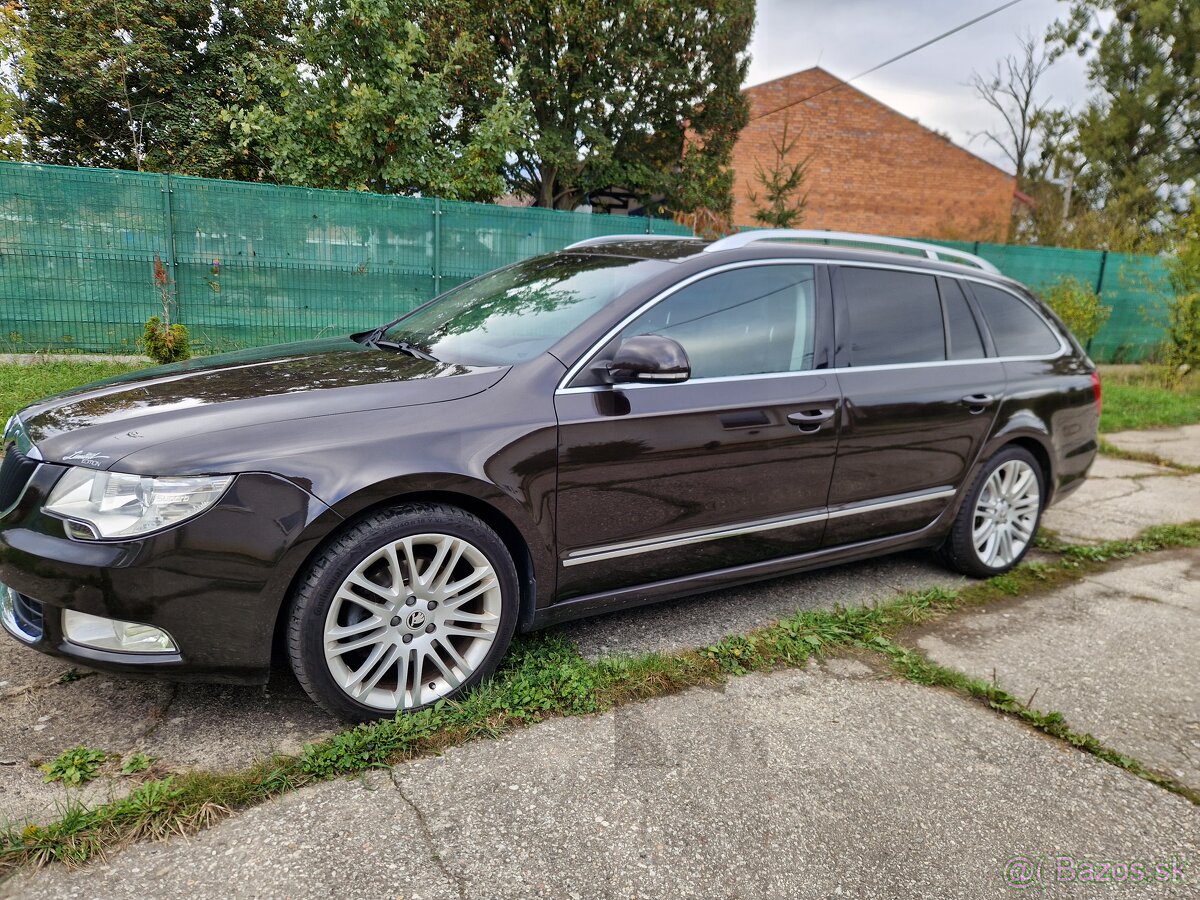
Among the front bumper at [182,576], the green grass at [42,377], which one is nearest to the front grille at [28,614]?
the front bumper at [182,576]

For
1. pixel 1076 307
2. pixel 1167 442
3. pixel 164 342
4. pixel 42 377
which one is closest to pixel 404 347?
pixel 164 342

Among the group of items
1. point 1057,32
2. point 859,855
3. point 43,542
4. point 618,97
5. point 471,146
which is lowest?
point 859,855

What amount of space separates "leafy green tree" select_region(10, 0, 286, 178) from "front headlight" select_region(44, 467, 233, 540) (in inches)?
579

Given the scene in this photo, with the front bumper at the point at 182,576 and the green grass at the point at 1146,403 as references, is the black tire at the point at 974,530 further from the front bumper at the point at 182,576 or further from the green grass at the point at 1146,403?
the green grass at the point at 1146,403

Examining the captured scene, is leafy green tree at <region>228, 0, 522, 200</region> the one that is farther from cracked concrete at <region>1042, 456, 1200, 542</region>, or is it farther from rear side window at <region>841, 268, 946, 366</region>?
cracked concrete at <region>1042, 456, 1200, 542</region>

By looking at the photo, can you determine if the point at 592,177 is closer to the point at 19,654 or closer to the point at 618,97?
the point at 618,97

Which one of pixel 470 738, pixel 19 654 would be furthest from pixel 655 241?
pixel 19 654

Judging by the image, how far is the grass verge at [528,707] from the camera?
200 centimetres

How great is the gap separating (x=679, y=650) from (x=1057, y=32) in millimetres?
39879

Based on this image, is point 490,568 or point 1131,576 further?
point 1131,576

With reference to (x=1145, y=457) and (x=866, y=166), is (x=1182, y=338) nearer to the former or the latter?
(x=1145, y=457)

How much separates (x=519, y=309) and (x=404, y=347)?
1.64 ft

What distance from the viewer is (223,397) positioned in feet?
8.24

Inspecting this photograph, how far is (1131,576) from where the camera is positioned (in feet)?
14.4
